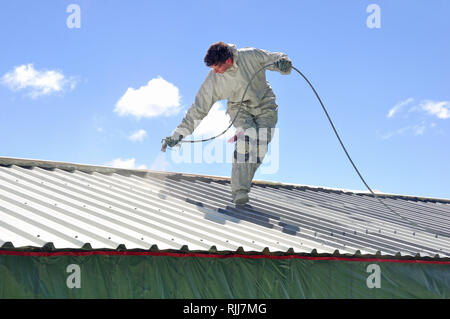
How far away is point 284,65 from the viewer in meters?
7.14

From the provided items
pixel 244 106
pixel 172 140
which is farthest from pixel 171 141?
pixel 244 106

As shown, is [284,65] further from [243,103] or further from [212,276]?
[212,276]

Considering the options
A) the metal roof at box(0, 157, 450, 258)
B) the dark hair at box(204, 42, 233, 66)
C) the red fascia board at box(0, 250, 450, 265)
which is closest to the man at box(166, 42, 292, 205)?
the dark hair at box(204, 42, 233, 66)

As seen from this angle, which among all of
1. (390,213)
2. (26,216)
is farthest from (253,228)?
(390,213)

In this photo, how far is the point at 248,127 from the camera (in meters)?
7.42

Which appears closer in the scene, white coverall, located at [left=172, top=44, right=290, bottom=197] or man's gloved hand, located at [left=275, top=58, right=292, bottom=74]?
man's gloved hand, located at [left=275, top=58, right=292, bottom=74]

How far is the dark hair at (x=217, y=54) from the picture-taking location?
7117 mm

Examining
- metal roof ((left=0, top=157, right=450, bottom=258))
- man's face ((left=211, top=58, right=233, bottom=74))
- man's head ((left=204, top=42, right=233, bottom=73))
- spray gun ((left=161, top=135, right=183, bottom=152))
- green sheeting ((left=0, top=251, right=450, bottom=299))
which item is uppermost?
man's head ((left=204, top=42, right=233, bottom=73))

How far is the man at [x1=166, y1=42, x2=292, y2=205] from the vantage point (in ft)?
23.7

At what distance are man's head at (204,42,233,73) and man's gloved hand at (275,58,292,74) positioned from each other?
2.00 feet

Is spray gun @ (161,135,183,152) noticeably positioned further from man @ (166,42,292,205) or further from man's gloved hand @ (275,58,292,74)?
man's gloved hand @ (275,58,292,74)

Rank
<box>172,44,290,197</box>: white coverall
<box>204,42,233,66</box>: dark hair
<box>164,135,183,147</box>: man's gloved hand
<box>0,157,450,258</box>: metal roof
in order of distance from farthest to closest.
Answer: <box>164,135,183,147</box>: man's gloved hand
<box>172,44,290,197</box>: white coverall
<box>204,42,233,66</box>: dark hair
<box>0,157,450,258</box>: metal roof
